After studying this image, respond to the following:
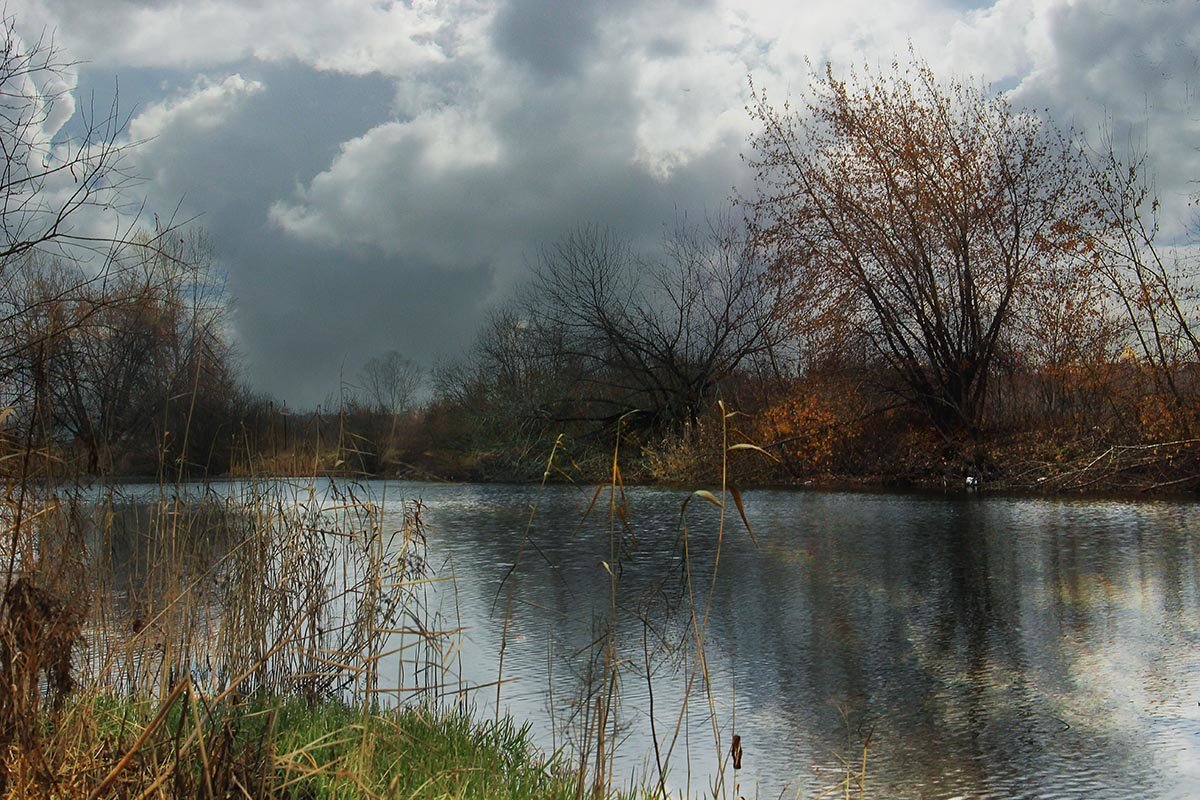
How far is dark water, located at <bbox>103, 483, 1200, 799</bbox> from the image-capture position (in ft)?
12.5

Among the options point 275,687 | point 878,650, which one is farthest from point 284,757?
point 878,650

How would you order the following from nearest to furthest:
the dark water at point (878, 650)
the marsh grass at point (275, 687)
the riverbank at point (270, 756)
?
the riverbank at point (270, 756)
the marsh grass at point (275, 687)
the dark water at point (878, 650)

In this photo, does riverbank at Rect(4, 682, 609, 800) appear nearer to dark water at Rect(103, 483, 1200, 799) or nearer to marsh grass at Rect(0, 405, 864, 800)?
marsh grass at Rect(0, 405, 864, 800)

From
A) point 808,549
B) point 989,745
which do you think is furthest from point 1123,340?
point 989,745

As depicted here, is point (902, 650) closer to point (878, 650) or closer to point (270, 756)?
point (878, 650)

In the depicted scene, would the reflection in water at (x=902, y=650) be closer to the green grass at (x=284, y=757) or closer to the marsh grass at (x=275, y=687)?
the marsh grass at (x=275, y=687)

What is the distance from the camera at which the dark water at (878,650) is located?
12.5 feet

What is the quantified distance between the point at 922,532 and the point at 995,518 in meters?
1.59

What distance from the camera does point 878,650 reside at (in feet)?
18.7

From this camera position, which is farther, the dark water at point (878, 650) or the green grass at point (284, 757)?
the dark water at point (878, 650)

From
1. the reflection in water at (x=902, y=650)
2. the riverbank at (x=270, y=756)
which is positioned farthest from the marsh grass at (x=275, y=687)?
the reflection in water at (x=902, y=650)

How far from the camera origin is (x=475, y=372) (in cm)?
2605

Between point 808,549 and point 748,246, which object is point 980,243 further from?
point 808,549

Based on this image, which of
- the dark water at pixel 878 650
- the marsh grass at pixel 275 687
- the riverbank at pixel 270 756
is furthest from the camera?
the dark water at pixel 878 650
